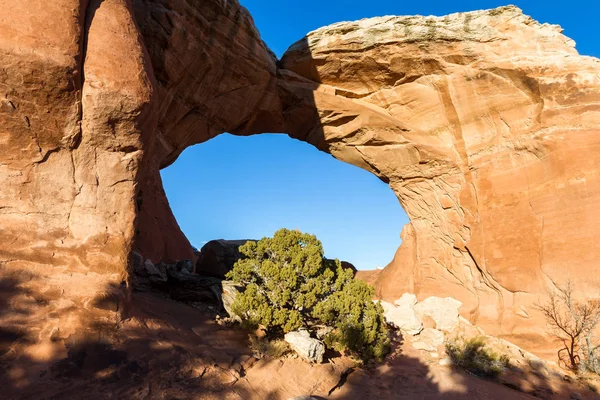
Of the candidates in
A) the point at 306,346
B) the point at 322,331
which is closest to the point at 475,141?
the point at 322,331

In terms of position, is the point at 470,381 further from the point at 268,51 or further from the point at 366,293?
the point at 268,51

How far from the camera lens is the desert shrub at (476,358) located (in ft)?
34.2

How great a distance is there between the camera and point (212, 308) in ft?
35.9

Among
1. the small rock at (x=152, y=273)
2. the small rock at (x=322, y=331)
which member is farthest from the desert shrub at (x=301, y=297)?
the small rock at (x=152, y=273)

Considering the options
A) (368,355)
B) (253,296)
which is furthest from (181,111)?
(368,355)

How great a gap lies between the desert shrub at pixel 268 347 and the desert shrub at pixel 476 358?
232 inches

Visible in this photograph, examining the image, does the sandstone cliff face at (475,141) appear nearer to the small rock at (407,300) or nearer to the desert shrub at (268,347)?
the small rock at (407,300)

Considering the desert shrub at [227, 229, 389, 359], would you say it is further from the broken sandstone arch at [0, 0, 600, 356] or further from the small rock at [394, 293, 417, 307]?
the small rock at [394, 293, 417, 307]

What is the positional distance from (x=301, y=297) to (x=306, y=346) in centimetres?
131

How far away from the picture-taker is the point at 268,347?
8.41 m

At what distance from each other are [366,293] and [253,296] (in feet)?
11.5

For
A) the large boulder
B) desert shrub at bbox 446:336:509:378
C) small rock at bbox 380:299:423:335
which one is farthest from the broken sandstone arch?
the large boulder

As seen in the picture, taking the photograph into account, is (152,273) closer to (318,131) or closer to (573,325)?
(318,131)

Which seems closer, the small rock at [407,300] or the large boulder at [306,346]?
the large boulder at [306,346]
